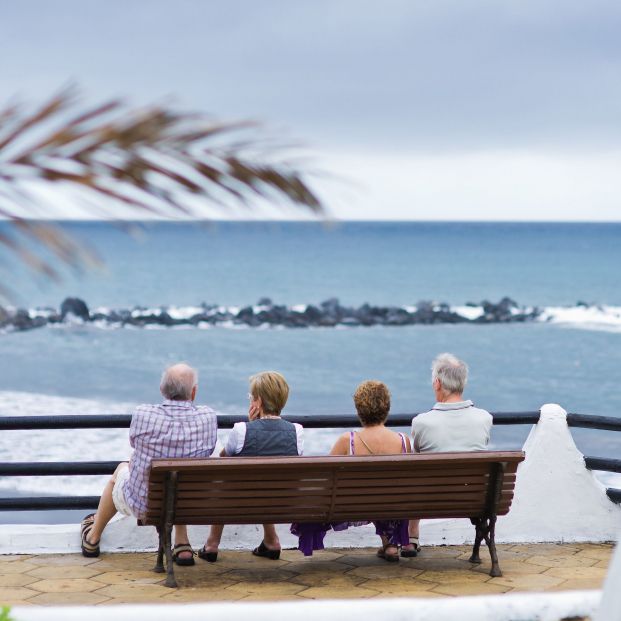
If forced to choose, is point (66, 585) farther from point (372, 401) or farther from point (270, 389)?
point (372, 401)

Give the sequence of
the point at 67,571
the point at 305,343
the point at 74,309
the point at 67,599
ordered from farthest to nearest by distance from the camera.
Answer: the point at 74,309
the point at 305,343
the point at 67,571
the point at 67,599

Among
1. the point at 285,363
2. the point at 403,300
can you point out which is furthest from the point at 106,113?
the point at 403,300

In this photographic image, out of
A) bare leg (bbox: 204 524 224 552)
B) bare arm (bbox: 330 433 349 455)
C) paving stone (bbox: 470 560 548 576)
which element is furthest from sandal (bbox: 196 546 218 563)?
paving stone (bbox: 470 560 548 576)

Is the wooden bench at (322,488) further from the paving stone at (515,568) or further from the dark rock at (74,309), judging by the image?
the dark rock at (74,309)

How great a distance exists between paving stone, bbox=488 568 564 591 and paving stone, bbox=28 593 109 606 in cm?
182

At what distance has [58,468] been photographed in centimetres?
565

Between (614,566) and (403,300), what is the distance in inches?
2298

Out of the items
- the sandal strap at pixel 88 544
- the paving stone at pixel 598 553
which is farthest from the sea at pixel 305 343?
the paving stone at pixel 598 553

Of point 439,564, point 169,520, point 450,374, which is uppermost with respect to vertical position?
point 450,374

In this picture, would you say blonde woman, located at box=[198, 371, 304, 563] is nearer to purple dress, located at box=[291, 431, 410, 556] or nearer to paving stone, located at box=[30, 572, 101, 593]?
purple dress, located at box=[291, 431, 410, 556]

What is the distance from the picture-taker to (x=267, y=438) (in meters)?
5.29

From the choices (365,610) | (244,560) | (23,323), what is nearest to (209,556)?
(244,560)

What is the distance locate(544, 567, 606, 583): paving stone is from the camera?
5.29 meters

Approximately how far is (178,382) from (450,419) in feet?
4.42
